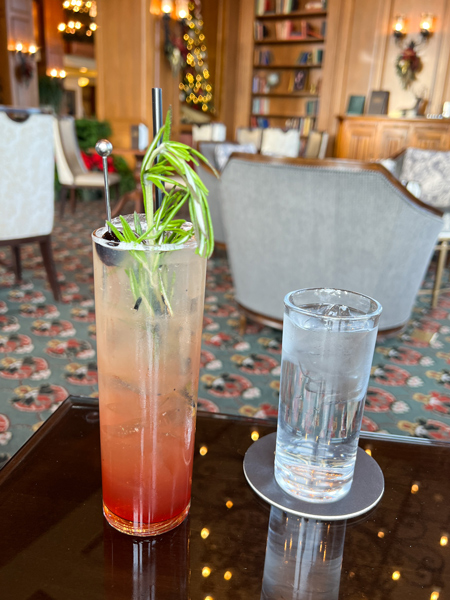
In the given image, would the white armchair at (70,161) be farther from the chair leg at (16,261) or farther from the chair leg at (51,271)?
the chair leg at (51,271)

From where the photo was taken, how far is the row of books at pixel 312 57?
772 centimetres

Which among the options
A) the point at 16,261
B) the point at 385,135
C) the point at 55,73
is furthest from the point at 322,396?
the point at 55,73

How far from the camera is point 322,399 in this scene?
0.57 meters

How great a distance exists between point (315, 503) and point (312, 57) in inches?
327

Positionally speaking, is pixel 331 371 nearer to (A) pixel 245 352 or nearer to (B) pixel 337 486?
(B) pixel 337 486

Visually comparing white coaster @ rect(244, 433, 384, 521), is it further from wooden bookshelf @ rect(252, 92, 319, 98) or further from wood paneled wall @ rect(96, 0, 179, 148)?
wooden bookshelf @ rect(252, 92, 319, 98)

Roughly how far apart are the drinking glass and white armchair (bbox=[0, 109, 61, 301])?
7.48ft

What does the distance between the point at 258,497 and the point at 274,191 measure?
1567 millimetres

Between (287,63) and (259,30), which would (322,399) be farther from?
(259,30)

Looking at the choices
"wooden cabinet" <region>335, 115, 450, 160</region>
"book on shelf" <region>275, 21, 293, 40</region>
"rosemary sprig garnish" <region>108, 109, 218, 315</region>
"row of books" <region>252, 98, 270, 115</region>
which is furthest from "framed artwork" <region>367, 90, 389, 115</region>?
"rosemary sprig garnish" <region>108, 109, 218, 315</region>

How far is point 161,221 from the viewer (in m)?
0.49

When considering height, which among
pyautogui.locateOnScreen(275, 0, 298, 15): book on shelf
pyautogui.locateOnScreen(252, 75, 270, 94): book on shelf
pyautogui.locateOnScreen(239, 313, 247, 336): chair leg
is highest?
pyautogui.locateOnScreen(275, 0, 298, 15): book on shelf

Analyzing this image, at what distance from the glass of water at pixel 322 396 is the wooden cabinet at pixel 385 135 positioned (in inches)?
273

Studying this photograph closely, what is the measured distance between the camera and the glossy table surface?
0.49 meters
